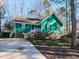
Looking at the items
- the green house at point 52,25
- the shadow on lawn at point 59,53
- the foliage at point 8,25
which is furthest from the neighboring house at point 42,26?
the shadow on lawn at point 59,53

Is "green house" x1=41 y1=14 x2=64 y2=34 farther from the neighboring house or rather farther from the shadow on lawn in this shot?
the shadow on lawn

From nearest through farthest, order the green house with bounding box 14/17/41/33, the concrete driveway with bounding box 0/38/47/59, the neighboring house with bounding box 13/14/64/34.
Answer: the concrete driveway with bounding box 0/38/47/59, the neighboring house with bounding box 13/14/64/34, the green house with bounding box 14/17/41/33

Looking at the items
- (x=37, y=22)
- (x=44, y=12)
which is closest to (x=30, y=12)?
(x=44, y=12)

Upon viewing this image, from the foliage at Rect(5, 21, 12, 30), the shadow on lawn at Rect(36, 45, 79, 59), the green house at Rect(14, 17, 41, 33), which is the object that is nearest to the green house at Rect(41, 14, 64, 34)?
the green house at Rect(14, 17, 41, 33)

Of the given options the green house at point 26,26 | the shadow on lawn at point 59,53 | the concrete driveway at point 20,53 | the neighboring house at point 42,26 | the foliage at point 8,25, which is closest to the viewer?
the concrete driveway at point 20,53

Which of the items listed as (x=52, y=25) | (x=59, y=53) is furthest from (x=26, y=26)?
(x=59, y=53)

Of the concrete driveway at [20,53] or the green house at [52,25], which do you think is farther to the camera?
the green house at [52,25]

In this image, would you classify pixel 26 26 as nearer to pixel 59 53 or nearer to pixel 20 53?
pixel 59 53

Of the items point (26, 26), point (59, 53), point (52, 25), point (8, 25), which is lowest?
point (59, 53)

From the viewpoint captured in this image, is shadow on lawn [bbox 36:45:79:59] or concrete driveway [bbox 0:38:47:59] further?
shadow on lawn [bbox 36:45:79:59]

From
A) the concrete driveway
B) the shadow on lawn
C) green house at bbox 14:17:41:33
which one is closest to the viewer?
the concrete driveway

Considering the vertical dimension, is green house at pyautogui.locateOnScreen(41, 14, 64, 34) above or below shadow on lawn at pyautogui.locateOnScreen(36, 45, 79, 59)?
above

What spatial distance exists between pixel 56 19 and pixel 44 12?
13.7m

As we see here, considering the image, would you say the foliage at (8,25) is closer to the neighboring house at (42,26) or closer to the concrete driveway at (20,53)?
the neighboring house at (42,26)
